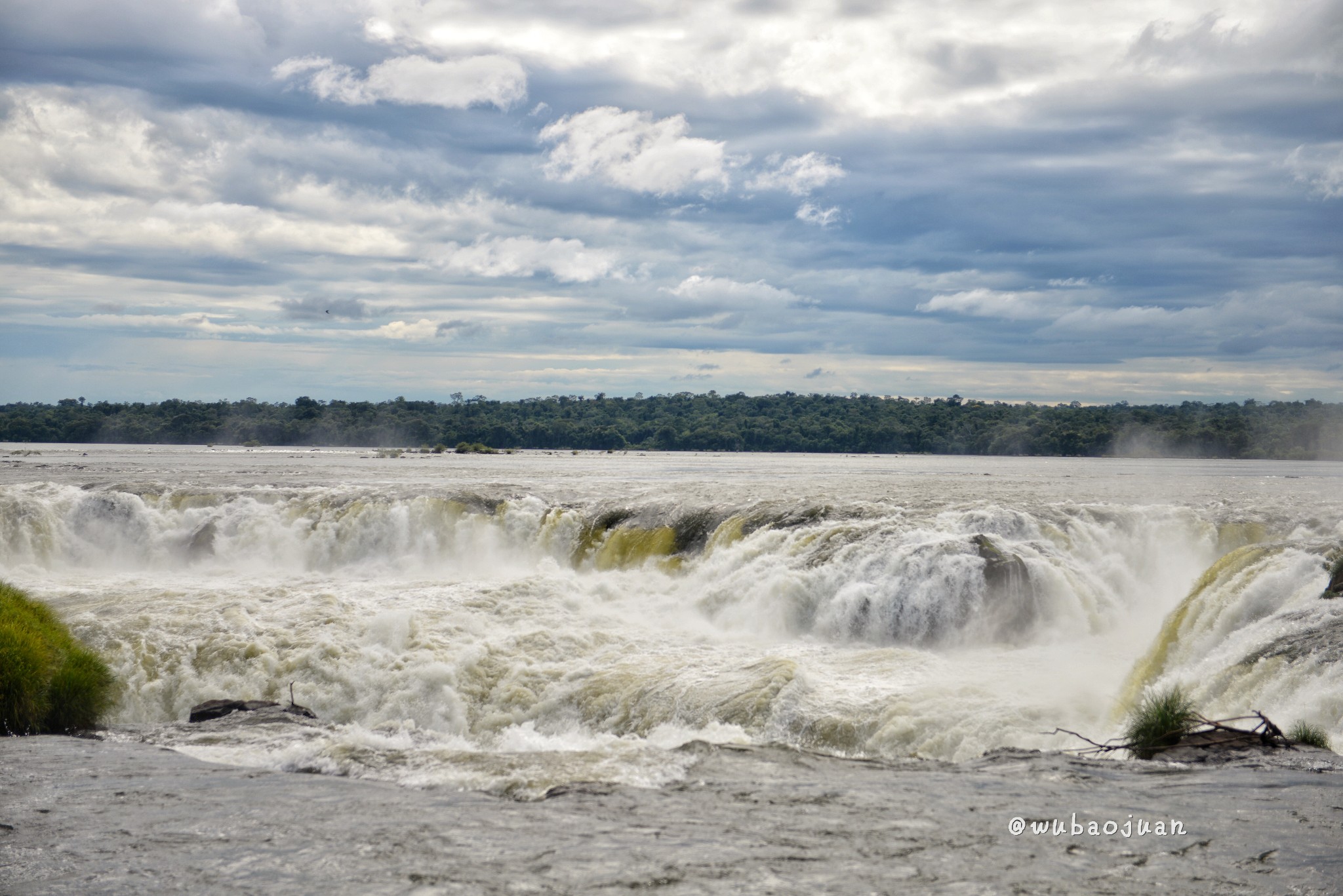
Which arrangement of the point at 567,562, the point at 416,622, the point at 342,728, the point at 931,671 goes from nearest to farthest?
1. the point at 342,728
2. the point at 931,671
3. the point at 416,622
4. the point at 567,562

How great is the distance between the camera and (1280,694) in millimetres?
8859

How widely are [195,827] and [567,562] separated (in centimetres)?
1811

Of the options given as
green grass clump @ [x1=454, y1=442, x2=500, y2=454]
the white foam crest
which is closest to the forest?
green grass clump @ [x1=454, y1=442, x2=500, y2=454]

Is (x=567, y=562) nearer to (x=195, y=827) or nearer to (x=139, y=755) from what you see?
(x=139, y=755)

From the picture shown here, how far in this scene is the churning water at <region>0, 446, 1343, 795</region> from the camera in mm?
9836

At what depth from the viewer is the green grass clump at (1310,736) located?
7.76m

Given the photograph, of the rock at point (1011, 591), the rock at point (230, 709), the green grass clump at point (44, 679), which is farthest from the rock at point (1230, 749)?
the green grass clump at point (44, 679)

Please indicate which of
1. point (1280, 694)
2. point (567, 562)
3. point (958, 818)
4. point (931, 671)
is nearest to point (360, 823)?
point (958, 818)

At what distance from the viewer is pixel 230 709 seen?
35.0 ft

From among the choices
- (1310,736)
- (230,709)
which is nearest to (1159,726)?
(1310,736)

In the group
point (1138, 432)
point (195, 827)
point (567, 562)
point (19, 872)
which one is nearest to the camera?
point (19, 872)

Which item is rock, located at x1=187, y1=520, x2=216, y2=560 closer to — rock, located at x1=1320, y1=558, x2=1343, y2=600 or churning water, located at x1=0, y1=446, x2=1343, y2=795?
churning water, located at x1=0, y1=446, x2=1343, y2=795

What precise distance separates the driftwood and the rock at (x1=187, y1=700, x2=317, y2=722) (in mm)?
8283

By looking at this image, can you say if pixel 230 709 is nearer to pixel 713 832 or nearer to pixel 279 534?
pixel 713 832
